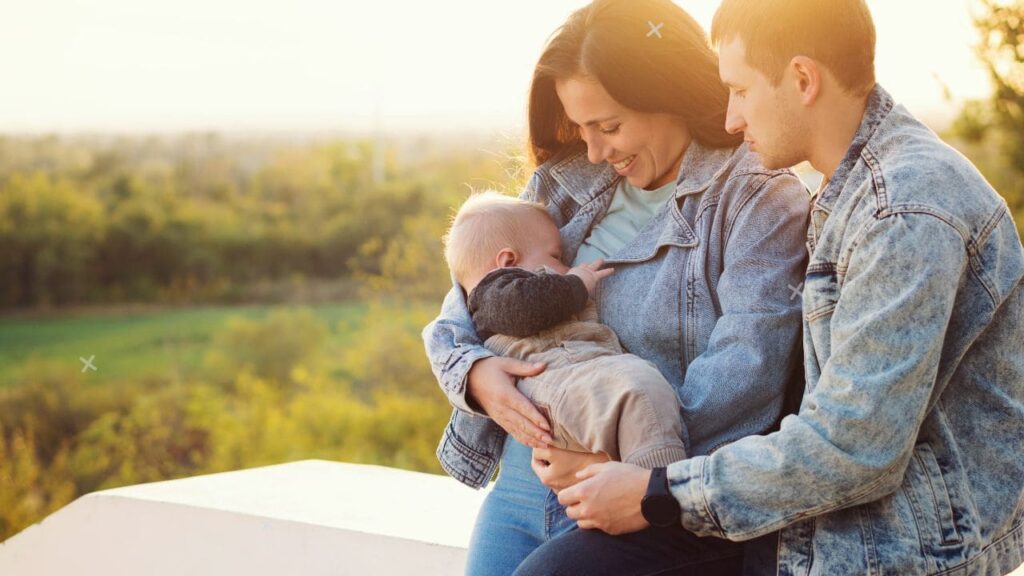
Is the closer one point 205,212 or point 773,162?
point 773,162

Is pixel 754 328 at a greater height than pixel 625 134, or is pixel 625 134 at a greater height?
pixel 625 134

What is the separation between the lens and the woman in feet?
6.08

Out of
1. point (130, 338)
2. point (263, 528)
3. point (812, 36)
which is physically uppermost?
point (812, 36)

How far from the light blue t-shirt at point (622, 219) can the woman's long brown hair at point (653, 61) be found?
15cm

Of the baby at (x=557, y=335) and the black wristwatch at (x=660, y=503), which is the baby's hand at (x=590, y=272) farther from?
the black wristwatch at (x=660, y=503)

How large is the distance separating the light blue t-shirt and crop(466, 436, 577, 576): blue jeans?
15.8 inches

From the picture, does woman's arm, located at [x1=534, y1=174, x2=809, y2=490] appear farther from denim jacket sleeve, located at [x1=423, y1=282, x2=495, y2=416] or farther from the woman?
denim jacket sleeve, located at [x1=423, y1=282, x2=495, y2=416]

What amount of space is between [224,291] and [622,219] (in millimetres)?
7200

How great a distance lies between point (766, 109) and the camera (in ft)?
5.52

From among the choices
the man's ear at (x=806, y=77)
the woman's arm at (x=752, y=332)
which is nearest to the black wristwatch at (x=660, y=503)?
the woman's arm at (x=752, y=332)

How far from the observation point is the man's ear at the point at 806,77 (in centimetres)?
162

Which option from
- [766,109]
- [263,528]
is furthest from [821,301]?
[263,528]

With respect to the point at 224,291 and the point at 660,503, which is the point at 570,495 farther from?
the point at 224,291

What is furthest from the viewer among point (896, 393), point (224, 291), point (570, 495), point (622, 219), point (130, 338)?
point (224, 291)
